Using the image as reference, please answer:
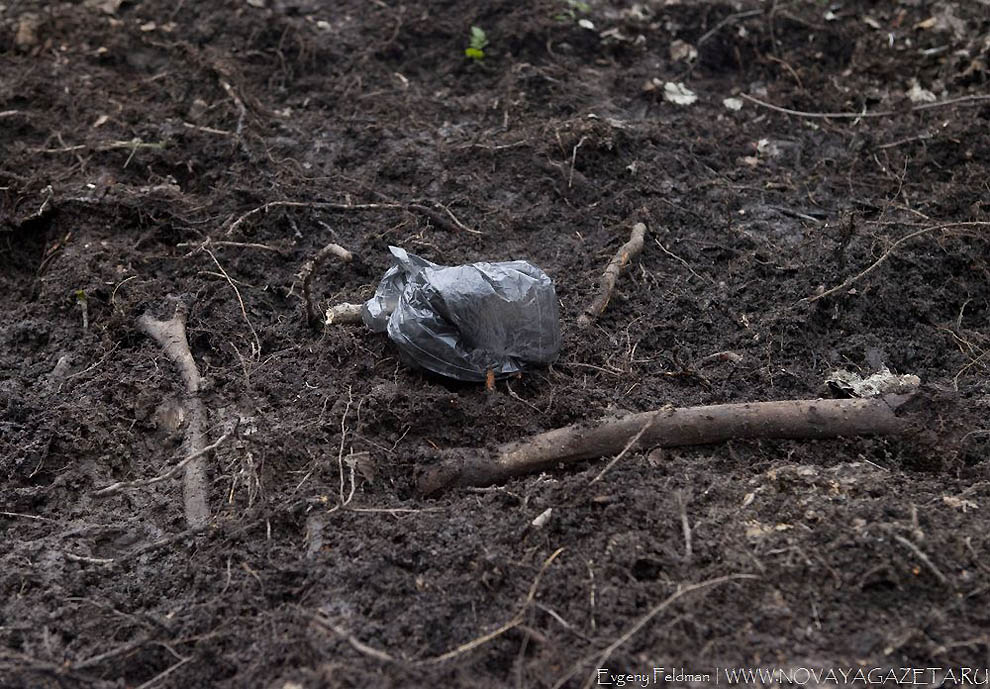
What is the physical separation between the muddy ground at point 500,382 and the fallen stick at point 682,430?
51mm

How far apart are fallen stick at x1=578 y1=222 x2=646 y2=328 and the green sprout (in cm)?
164

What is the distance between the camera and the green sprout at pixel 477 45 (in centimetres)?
467

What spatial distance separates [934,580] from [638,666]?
0.72m

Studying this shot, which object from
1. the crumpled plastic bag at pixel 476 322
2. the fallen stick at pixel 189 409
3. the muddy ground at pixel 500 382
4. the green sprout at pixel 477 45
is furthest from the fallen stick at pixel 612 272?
the green sprout at pixel 477 45

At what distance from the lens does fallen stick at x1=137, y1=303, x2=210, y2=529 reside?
2.54m

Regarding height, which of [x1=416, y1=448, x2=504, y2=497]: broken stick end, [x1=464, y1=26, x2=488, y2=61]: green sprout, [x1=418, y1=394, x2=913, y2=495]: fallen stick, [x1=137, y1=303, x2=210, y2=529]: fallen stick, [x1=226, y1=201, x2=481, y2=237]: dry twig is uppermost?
[x1=464, y1=26, x2=488, y2=61]: green sprout

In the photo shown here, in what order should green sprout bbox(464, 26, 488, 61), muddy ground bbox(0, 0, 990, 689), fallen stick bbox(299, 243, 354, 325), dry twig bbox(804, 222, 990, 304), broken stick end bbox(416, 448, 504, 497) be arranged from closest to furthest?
muddy ground bbox(0, 0, 990, 689) < broken stick end bbox(416, 448, 504, 497) < fallen stick bbox(299, 243, 354, 325) < dry twig bbox(804, 222, 990, 304) < green sprout bbox(464, 26, 488, 61)

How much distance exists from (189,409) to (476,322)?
0.96 meters

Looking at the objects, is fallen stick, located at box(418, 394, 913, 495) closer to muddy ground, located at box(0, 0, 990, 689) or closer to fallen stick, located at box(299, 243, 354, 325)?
muddy ground, located at box(0, 0, 990, 689)

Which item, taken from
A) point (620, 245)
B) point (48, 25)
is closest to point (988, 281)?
point (620, 245)

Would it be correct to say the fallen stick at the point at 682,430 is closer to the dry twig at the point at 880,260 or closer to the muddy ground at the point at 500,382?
the muddy ground at the point at 500,382

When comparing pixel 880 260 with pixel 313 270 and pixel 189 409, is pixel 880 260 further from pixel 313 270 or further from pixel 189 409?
pixel 189 409

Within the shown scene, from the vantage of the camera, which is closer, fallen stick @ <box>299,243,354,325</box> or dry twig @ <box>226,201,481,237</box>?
fallen stick @ <box>299,243,354,325</box>

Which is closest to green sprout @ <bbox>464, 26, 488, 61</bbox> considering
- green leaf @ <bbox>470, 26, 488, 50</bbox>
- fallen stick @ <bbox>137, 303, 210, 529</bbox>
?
green leaf @ <bbox>470, 26, 488, 50</bbox>
